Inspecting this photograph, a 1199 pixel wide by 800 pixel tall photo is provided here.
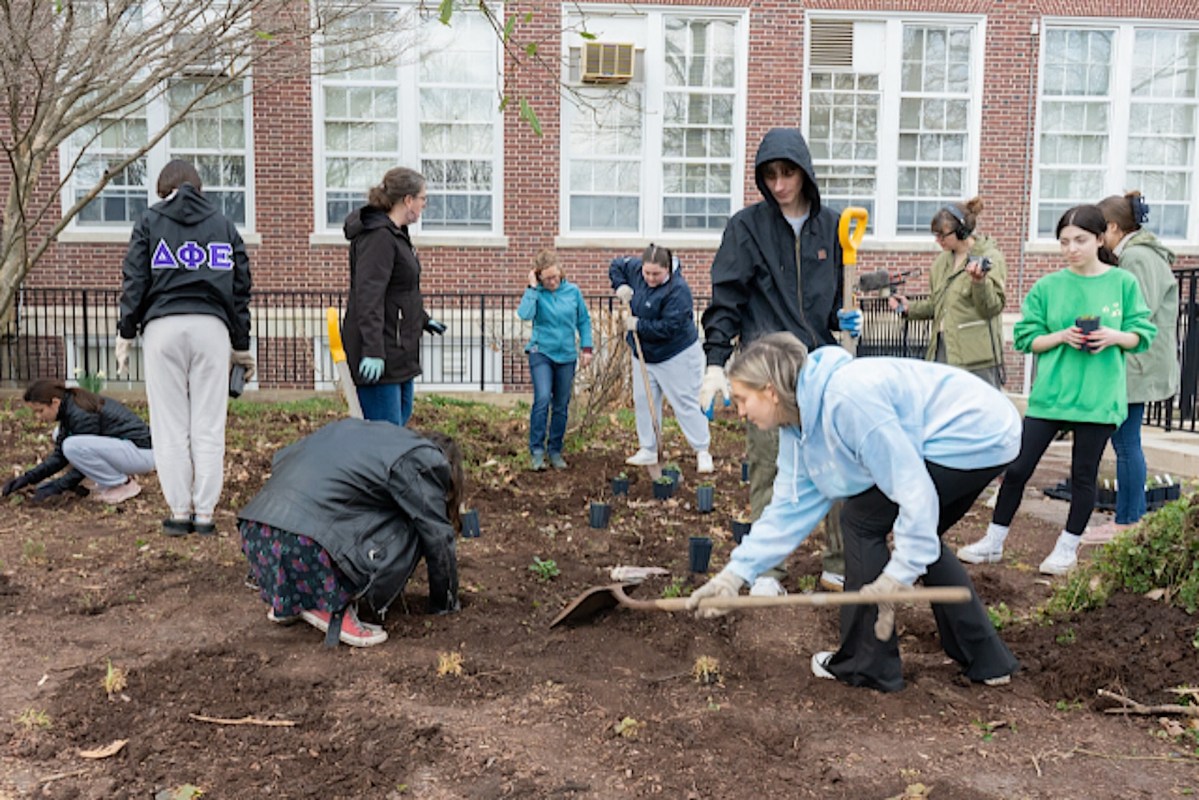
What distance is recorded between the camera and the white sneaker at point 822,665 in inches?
155

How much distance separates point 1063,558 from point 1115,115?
474 inches

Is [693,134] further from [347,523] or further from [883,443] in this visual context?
[883,443]

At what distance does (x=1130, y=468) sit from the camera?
604 centimetres

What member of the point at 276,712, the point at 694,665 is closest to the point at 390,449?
the point at 276,712

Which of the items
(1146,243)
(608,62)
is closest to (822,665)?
(1146,243)

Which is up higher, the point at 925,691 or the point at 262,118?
the point at 262,118

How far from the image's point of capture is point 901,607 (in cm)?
483

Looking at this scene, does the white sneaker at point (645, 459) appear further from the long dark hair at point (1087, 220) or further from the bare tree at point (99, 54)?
the bare tree at point (99, 54)

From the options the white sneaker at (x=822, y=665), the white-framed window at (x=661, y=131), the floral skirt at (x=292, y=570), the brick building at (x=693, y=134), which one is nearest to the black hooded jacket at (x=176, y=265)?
the floral skirt at (x=292, y=570)

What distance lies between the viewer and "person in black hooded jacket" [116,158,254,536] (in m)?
5.66

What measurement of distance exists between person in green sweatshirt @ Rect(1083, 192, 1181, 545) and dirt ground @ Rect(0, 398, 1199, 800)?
0.99m

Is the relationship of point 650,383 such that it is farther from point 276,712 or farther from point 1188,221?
point 1188,221

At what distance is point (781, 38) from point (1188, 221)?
6.60 metres

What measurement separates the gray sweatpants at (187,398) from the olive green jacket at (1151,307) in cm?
498
